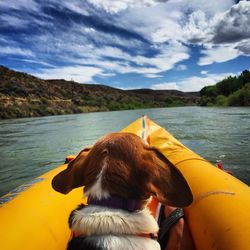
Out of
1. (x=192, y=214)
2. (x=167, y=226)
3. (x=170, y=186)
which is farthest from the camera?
(x=192, y=214)

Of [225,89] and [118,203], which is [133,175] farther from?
[225,89]

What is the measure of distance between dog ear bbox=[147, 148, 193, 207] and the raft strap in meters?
0.91

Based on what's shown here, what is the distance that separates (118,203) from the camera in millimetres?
1764

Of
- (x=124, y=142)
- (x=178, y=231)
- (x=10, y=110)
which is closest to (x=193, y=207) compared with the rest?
(x=178, y=231)

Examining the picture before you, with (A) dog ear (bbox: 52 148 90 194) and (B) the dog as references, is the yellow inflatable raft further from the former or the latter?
(A) dog ear (bbox: 52 148 90 194)

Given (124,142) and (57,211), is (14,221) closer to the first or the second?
(57,211)

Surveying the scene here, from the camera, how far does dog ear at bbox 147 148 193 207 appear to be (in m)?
1.68

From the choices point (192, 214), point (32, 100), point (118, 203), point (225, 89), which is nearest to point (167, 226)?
point (192, 214)

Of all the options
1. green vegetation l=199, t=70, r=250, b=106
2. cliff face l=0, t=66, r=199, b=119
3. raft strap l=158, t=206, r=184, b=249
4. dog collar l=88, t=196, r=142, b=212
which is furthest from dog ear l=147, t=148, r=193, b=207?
green vegetation l=199, t=70, r=250, b=106

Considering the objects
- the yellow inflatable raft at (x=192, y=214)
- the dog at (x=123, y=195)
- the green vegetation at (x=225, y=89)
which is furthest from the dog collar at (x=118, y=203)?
the green vegetation at (x=225, y=89)

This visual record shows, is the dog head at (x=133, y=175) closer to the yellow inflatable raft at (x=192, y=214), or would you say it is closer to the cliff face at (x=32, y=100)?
the yellow inflatable raft at (x=192, y=214)

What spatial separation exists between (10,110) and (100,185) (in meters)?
46.8

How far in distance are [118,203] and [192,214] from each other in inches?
45.5

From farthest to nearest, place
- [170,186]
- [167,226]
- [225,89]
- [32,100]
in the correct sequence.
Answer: [225,89] < [32,100] < [167,226] < [170,186]
